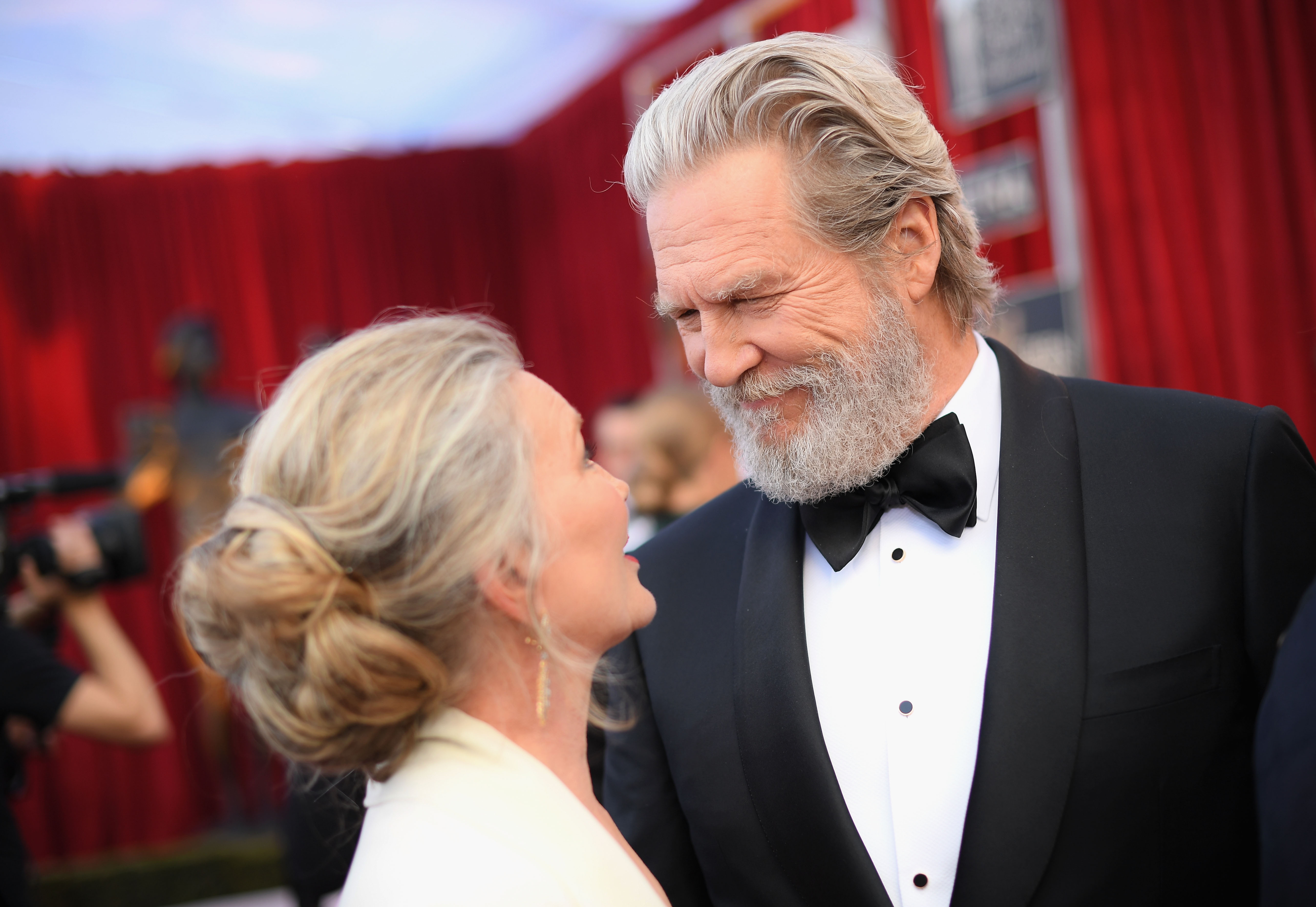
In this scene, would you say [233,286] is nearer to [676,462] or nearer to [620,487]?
[676,462]

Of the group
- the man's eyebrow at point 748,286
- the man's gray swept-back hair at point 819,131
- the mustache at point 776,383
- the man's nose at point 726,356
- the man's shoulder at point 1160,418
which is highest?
the man's gray swept-back hair at point 819,131

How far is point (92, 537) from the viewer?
3.03 meters

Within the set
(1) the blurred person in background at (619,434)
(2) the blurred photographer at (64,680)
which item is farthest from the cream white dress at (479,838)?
(1) the blurred person in background at (619,434)

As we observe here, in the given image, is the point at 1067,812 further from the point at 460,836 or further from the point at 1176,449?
the point at 460,836

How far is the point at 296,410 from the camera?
1203 mm

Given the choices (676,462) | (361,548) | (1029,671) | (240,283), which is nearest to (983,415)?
(1029,671)

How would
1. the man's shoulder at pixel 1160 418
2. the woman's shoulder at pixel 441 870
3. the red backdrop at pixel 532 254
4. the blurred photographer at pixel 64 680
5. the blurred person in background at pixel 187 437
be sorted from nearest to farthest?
the woman's shoulder at pixel 441 870
the man's shoulder at pixel 1160 418
the blurred photographer at pixel 64 680
the red backdrop at pixel 532 254
the blurred person in background at pixel 187 437

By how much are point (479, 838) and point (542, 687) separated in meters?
0.21

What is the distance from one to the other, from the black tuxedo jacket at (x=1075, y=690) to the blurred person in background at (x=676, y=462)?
195 centimetres

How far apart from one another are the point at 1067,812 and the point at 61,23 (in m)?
6.77

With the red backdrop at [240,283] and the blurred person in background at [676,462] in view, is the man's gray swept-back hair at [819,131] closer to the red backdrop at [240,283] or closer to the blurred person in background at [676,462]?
the blurred person in background at [676,462]


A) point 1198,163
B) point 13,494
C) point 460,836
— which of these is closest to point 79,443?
point 13,494

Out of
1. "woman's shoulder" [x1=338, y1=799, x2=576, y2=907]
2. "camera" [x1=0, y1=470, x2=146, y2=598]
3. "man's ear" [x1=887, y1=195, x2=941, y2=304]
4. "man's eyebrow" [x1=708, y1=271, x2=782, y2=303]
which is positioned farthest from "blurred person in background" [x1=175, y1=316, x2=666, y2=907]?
"camera" [x1=0, y1=470, x2=146, y2=598]

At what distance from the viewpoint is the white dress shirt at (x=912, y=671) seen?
1292 mm
